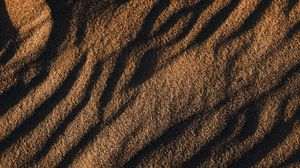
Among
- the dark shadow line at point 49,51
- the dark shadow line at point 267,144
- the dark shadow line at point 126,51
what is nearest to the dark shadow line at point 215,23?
the dark shadow line at point 126,51

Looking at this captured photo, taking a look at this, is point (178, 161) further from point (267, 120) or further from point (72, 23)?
point (72, 23)

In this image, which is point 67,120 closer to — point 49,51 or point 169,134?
point 49,51

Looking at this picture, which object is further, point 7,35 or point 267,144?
point 7,35

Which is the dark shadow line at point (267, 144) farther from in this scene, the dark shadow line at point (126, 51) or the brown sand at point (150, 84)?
the dark shadow line at point (126, 51)

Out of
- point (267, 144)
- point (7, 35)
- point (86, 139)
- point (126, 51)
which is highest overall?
point (7, 35)

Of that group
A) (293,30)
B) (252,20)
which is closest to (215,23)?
(252,20)

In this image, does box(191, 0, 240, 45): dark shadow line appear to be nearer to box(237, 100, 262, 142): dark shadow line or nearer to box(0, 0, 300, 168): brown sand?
box(0, 0, 300, 168): brown sand

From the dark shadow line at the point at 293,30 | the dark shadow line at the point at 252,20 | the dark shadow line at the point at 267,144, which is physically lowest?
the dark shadow line at the point at 267,144

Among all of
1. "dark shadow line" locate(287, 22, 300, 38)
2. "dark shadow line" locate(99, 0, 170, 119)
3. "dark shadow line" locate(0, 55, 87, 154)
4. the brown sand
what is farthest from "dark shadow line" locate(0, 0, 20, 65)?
"dark shadow line" locate(287, 22, 300, 38)
